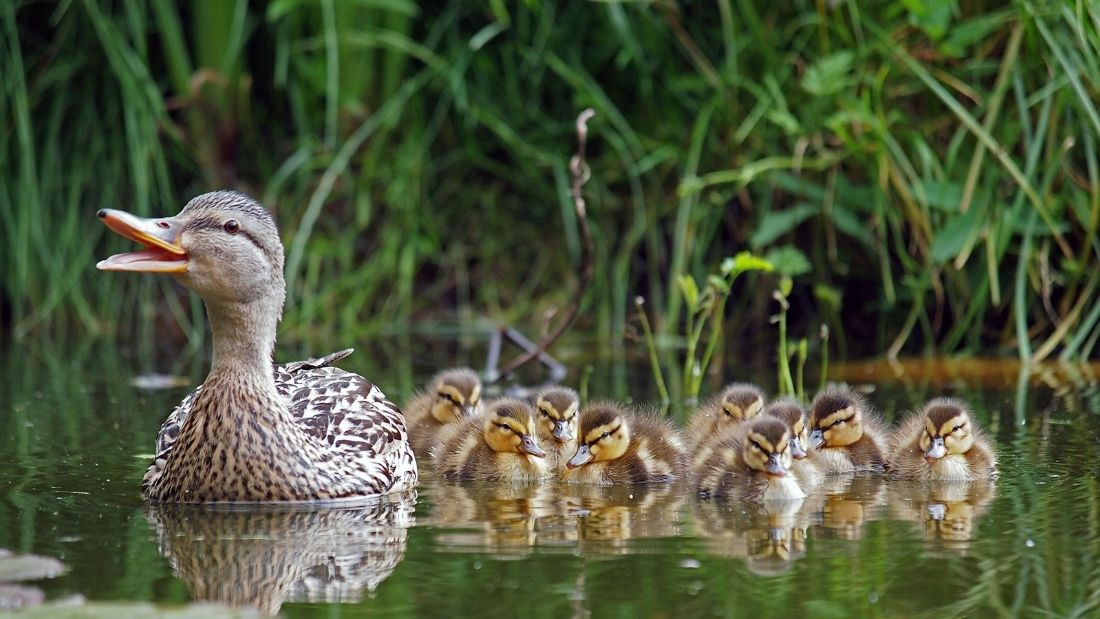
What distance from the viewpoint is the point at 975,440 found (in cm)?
536

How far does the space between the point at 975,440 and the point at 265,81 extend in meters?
6.12

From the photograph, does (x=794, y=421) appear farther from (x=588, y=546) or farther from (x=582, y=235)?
(x=582, y=235)

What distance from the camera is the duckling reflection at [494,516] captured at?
420 cm

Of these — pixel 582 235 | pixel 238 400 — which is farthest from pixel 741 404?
pixel 238 400

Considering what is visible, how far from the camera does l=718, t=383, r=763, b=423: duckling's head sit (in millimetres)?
5789

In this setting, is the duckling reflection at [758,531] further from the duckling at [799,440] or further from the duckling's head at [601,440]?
the duckling's head at [601,440]

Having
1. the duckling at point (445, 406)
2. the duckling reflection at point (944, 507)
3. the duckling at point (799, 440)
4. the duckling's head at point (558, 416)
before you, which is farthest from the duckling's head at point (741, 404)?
the duckling at point (445, 406)

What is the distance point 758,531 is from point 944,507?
25.6 inches

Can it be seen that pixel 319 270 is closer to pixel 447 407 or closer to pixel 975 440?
pixel 447 407

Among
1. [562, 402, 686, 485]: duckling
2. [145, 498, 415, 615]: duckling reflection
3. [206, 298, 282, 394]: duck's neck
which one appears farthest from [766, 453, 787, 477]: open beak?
[206, 298, 282, 394]: duck's neck

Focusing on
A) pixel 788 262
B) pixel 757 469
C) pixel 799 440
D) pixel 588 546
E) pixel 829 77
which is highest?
pixel 829 77

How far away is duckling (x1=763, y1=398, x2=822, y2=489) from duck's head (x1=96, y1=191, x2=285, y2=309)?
1630mm

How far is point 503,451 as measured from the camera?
5508mm

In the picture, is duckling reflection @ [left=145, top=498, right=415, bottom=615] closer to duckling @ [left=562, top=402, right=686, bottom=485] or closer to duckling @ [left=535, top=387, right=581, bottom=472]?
duckling @ [left=562, top=402, right=686, bottom=485]
